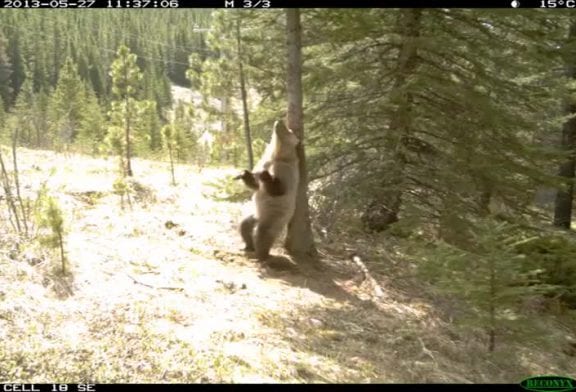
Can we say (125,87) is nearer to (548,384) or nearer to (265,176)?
(265,176)

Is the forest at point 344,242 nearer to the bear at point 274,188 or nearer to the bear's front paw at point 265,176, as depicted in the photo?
the bear at point 274,188

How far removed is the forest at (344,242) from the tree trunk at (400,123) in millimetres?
41

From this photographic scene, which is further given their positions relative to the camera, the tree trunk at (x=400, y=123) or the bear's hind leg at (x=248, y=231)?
the tree trunk at (x=400, y=123)

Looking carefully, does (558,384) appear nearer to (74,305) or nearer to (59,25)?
(74,305)

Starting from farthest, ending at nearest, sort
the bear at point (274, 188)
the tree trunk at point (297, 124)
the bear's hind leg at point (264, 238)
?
1. the bear's hind leg at point (264, 238)
2. the bear at point (274, 188)
3. the tree trunk at point (297, 124)

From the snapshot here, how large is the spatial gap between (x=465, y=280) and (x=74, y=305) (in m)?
4.03

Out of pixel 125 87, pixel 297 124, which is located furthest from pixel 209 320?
pixel 125 87

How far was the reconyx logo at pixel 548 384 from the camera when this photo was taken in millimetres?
5211

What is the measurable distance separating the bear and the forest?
209 mm

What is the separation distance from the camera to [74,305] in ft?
17.8

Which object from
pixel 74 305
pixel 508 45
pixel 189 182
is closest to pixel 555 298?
pixel 508 45

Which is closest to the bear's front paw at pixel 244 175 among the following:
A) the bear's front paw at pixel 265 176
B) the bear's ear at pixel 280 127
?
the bear's front paw at pixel 265 176

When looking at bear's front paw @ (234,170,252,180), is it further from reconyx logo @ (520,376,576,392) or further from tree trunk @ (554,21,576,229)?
tree trunk @ (554,21,576,229)

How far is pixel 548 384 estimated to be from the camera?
17.4ft
